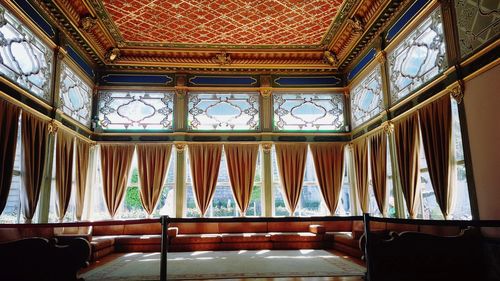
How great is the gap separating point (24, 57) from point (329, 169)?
6806mm

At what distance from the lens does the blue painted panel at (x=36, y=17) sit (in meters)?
5.78

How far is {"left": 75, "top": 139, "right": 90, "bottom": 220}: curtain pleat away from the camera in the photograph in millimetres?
7859

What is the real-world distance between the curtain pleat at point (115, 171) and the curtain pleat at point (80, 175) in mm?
488

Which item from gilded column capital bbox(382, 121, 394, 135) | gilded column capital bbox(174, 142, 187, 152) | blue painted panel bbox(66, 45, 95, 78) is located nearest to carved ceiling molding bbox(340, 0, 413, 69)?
gilded column capital bbox(382, 121, 394, 135)

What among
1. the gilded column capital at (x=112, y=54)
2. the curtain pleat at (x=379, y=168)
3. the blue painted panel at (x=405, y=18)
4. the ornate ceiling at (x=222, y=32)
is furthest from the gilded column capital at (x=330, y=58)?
the gilded column capital at (x=112, y=54)

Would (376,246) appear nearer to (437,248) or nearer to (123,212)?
(437,248)

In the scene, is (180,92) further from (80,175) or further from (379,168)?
(379,168)

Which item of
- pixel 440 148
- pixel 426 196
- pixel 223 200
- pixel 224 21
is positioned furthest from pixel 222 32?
pixel 426 196

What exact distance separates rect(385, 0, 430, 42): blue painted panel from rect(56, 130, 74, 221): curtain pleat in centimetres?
670

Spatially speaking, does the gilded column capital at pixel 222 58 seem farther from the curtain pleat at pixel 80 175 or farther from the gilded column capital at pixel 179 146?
the curtain pleat at pixel 80 175

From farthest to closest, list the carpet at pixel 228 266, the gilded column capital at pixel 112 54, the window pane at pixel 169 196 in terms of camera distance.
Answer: the window pane at pixel 169 196 < the gilded column capital at pixel 112 54 < the carpet at pixel 228 266

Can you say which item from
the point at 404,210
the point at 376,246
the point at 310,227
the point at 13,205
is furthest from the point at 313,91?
the point at 13,205

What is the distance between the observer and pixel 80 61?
8.07 metres

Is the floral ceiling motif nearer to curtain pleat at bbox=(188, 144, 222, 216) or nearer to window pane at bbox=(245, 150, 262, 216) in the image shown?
curtain pleat at bbox=(188, 144, 222, 216)
